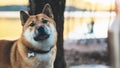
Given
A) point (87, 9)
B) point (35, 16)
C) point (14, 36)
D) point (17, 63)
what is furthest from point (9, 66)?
point (87, 9)

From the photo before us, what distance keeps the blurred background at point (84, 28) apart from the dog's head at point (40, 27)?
0.32 feet

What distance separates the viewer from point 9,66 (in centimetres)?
185

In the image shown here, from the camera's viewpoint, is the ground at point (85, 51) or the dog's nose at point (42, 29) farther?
the ground at point (85, 51)

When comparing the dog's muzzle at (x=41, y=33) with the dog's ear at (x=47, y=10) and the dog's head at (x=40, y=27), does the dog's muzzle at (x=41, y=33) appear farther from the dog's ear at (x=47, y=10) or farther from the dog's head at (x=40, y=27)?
the dog's ear at (x=47, y=10)

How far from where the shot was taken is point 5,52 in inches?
73.2

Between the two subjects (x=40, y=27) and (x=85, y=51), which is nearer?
(x=40, y=27)

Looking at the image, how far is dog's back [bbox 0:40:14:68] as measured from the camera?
185cm

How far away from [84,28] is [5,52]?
45 cm

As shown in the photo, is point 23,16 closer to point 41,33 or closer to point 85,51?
point 41,33

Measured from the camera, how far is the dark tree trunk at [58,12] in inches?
72.7

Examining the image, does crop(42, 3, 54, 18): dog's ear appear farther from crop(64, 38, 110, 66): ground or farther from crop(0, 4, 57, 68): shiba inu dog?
crop(64, 38, 110, 66): ground

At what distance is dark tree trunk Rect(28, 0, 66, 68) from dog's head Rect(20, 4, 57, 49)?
33mm

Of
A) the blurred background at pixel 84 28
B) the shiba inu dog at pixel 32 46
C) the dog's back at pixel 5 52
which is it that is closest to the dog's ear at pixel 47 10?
the shiba inu dog at pixel 32 46

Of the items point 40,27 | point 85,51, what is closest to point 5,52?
point 40,27
